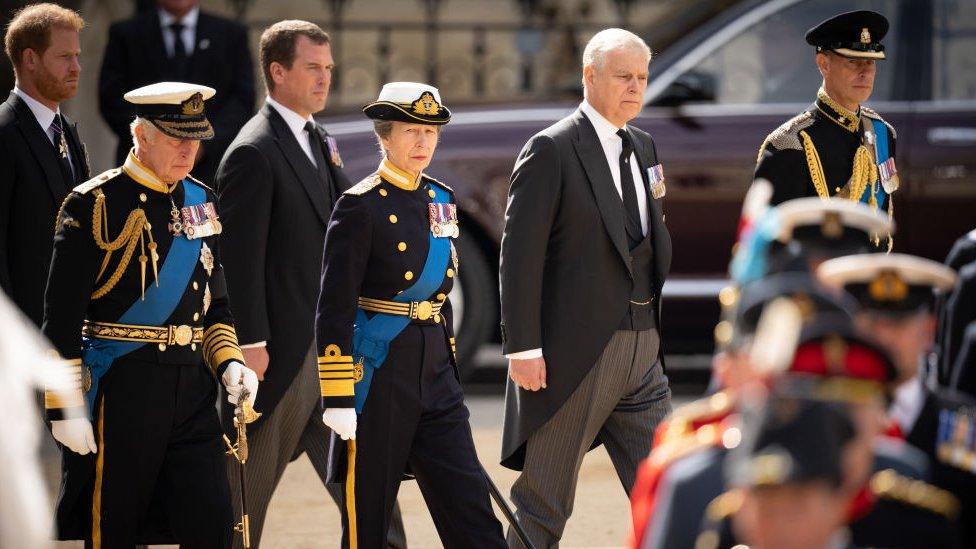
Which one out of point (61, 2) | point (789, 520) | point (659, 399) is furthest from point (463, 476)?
point (61, 2)

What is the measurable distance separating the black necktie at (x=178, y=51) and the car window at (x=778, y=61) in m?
2.45

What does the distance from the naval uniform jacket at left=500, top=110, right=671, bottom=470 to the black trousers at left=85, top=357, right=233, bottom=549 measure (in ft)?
3.45

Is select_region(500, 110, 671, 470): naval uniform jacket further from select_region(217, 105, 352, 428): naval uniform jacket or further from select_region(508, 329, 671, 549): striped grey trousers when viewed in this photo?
select_region(217, 105, 352, 428): naval uniform jacket

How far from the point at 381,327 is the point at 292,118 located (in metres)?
1.09

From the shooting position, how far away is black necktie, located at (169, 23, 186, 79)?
8031mm

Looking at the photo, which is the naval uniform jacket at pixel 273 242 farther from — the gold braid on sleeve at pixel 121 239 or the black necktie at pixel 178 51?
the black necktie at pixel 178 51

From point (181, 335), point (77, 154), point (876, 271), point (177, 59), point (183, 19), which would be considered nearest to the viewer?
point (876, 271)

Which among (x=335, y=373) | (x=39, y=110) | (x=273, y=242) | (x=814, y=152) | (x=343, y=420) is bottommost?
(x=343, y=420)

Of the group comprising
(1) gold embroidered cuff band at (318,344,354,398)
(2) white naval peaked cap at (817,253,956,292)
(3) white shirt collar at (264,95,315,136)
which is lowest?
(1) gold embroidered cuff band at (318,344,354,398)

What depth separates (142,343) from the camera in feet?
16.0

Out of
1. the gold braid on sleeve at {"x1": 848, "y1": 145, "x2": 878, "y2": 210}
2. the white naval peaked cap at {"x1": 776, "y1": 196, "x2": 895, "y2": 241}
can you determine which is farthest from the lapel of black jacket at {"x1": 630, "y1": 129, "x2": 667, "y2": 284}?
the white naval peaked cap at {"x1": 776, "y1": 196, "x2": 895, "y2": 241}

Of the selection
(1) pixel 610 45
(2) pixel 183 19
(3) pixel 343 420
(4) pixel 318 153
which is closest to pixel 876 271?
(3) pixel 343 420

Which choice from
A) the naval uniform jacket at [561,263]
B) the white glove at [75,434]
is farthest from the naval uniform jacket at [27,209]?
the naval uniform jacket at [561,263]

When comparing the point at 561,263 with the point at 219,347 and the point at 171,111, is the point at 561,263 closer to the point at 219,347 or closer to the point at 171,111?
the point at 219,347
